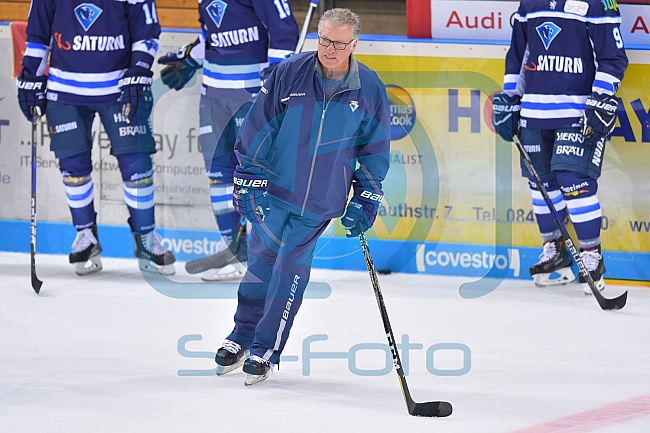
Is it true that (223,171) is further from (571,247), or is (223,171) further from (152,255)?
(571,247)

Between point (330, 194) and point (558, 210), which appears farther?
point (558, 210)

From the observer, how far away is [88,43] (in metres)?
5.34

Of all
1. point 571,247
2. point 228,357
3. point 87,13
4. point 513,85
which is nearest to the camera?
point 228,357

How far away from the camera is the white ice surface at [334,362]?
3193 millimetres

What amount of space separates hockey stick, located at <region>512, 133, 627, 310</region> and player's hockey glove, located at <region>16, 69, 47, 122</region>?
2.37 metres

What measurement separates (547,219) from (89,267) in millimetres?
2367

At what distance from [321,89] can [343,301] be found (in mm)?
1741

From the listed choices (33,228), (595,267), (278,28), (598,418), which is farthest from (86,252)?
(598,418)

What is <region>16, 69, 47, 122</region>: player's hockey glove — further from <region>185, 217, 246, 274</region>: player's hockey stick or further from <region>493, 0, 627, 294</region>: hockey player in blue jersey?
<region>493, 0, 627, 294</region>: hockey player in blue jersey

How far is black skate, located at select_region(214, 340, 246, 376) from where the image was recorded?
Result: 12.0ft

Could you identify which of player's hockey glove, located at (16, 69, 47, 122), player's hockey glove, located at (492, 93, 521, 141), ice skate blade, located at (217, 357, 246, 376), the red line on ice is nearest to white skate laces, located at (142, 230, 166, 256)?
player's hockey glove, located at (16, 69, 47, 122)

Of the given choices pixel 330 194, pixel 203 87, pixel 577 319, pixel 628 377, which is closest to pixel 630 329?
pixel 577 319

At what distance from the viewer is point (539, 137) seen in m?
5.18

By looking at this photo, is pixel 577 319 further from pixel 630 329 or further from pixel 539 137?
pixel 539 137
